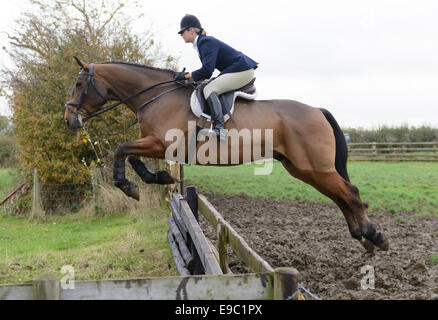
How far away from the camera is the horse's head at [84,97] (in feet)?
15.5

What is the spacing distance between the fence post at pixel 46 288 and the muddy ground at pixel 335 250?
2532 millimetres

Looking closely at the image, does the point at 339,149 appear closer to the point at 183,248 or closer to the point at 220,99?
the point at 220,99

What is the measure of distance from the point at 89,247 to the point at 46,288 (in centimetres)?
510

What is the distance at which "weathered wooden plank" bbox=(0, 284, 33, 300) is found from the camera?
2.03 meters

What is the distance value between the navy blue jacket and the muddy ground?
7.83 ft

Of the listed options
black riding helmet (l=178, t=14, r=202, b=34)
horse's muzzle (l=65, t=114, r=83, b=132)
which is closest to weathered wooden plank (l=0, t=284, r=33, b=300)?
horse's muzzle (l=65, t=114, r=83, b=132)

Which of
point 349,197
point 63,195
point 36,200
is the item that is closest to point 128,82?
point 349,197

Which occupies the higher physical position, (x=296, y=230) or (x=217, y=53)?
(x=217, y=53)

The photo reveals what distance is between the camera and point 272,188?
12609mm

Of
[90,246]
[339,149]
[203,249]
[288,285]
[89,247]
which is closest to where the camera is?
[288,285]

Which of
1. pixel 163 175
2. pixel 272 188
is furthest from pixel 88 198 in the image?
pixel 163 175

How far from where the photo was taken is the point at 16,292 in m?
2.04

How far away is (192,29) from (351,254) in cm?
341
